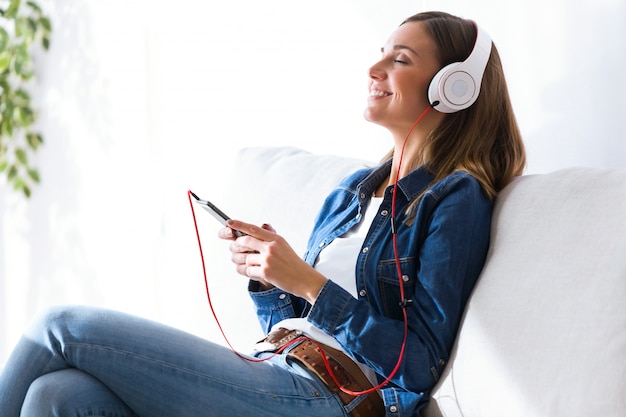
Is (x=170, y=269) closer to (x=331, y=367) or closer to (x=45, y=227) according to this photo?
→ (x=45, y=227)

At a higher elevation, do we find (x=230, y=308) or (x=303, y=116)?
(x=303, y=116)

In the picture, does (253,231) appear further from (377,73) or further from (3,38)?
(3,38)

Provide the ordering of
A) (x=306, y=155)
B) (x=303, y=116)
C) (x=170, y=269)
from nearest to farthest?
1. (x=306, y=155)
2. (x=303, y=116)
3. (x=170, y=269)

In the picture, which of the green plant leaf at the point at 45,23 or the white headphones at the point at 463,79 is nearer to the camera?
the white headphones at the point at 463,79

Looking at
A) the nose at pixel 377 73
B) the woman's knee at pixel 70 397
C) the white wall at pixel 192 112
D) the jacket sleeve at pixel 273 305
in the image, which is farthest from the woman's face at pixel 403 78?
the woman's knee at pixel 70 397

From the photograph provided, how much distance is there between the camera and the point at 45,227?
3160 millimetres

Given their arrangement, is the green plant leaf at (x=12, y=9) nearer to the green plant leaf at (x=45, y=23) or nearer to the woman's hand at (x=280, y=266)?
the green plant leaf at (x=45, y=23)

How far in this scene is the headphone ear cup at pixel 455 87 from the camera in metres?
1.43

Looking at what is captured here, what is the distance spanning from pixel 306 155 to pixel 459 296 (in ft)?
2.25

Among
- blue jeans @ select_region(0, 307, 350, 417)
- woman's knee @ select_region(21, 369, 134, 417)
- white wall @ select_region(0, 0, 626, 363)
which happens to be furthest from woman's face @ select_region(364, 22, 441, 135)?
woman's knee @ select_region(21, 369, 134, 417)

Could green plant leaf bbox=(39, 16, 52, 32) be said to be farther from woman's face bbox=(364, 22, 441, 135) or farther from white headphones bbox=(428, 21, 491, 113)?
Answer: white headphones bbox=(428, 21, 491, 113)

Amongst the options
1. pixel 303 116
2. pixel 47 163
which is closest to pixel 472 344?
pixel 303 116

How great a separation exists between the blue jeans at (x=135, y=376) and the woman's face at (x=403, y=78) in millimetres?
528

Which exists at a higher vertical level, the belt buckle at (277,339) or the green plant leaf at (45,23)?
the green plant leaf at (45,23)
